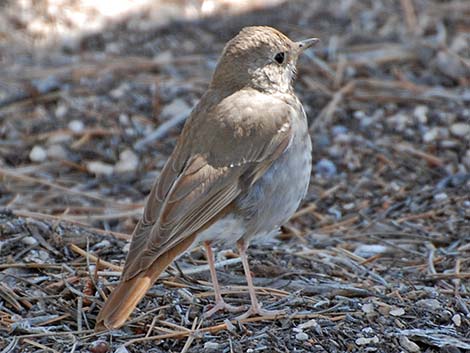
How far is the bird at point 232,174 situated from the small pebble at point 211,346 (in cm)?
31

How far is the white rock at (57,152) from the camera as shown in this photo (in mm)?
6711

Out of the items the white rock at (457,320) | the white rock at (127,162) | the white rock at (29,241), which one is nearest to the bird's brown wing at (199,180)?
the white rock at (29,241)

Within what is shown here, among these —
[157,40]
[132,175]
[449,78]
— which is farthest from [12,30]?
[449,78]

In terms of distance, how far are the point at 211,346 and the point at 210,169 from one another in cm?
82

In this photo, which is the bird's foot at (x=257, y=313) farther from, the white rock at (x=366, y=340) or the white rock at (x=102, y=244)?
the white rock at (x=102, y=244)

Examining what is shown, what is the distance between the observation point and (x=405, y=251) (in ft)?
17.7

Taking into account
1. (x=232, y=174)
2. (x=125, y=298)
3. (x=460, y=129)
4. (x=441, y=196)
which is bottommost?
(x=441, y=196)

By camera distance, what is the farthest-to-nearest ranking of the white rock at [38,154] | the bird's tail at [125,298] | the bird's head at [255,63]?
the white rock at [38,154]
the bird's head at [255,63]
the bird's tail at [125,298]

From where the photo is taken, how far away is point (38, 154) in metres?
6.72

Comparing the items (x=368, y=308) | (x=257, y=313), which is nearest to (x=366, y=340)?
(x=368, y=308)

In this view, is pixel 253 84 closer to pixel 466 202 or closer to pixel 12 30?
pixel 466 202

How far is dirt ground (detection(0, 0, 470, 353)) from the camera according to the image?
424 cm

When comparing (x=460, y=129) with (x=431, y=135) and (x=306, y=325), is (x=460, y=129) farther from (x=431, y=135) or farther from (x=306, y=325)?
(x=306, y=325)

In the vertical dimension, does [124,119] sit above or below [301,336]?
below
